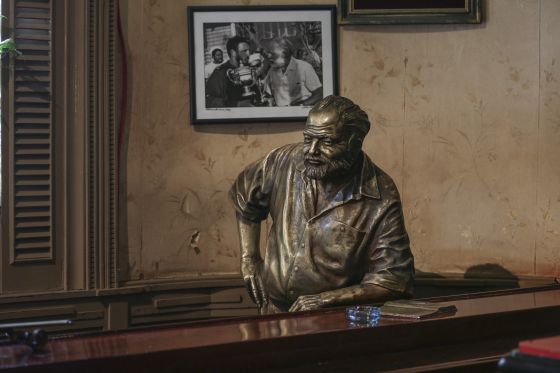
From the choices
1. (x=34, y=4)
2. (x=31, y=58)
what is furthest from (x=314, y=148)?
(x=34, y=4)

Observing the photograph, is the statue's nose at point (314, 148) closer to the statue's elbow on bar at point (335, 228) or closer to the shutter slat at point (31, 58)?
the statue's elbow on bar at point (335, 228)

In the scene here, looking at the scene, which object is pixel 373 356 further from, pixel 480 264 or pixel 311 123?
pixel 480 264

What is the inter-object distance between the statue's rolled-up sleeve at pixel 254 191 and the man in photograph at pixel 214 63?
0.81 m

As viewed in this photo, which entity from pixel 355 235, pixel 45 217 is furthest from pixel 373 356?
pixel 45 217

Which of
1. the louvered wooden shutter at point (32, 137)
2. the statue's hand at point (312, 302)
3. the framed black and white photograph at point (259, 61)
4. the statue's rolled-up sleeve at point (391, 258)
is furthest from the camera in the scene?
the framed black and white photograph at point (259, 61)

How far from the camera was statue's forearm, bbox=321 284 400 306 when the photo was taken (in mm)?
3369

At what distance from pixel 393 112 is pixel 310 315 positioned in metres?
2.13

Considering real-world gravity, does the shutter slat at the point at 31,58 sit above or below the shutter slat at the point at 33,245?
above

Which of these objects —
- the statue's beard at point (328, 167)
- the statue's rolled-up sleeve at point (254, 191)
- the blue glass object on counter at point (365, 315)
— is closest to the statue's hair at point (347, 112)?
the statue's beard at point (328, 167)

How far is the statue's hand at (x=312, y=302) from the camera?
3.32 m

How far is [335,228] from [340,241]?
58 millimetres

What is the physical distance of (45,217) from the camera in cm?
421

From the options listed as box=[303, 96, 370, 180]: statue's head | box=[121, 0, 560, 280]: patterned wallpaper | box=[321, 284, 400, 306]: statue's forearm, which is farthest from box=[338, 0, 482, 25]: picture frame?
box=[321, 284, 400, 306]: statue's forearm

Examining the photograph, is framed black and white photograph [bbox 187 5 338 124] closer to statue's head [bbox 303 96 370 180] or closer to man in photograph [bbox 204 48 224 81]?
man in photograph [bbox 204 48 224 81]
